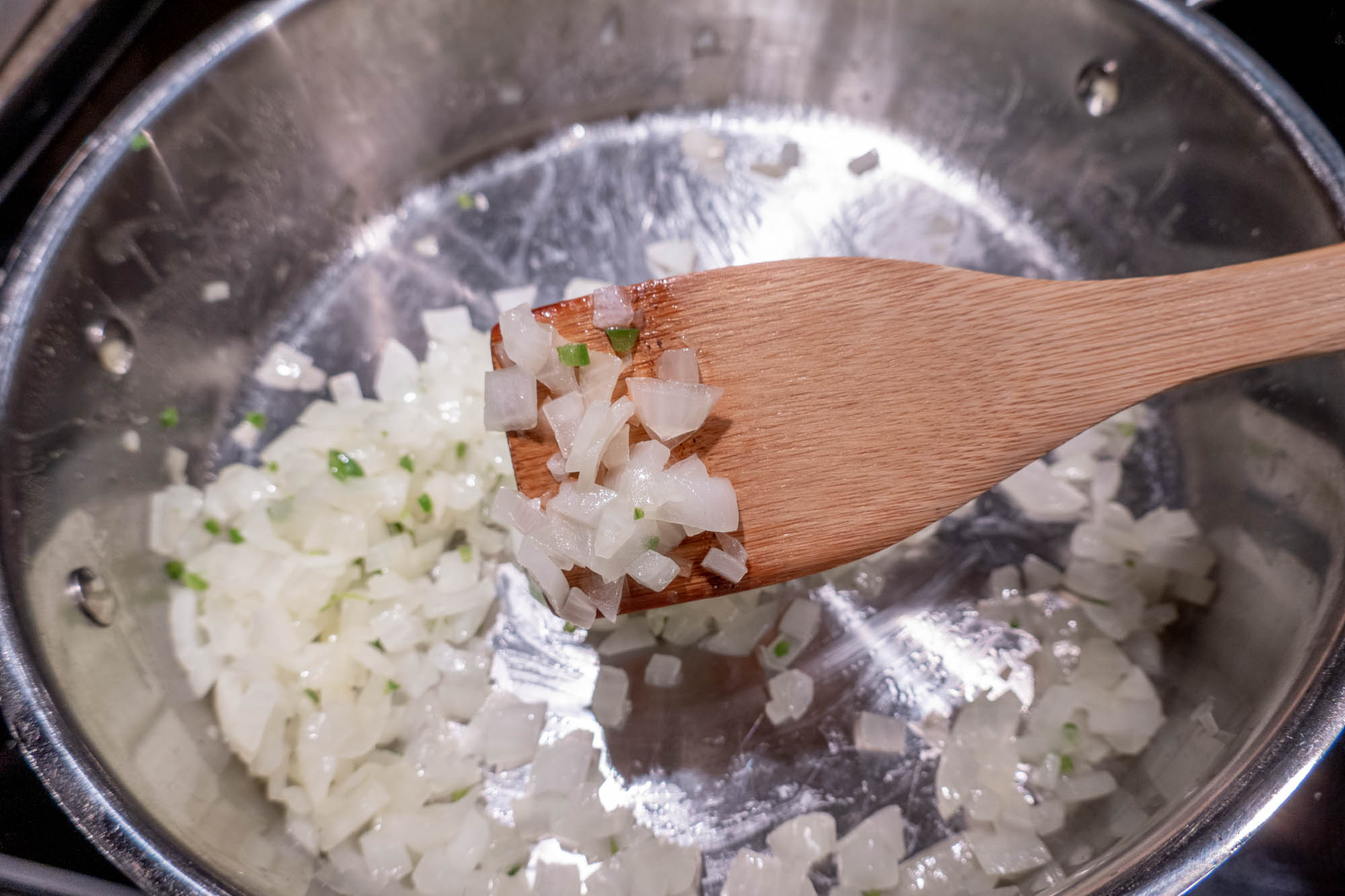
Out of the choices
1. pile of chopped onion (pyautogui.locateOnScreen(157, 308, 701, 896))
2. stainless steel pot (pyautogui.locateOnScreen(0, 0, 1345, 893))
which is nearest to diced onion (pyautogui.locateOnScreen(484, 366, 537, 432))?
pile of chopped onion (pyautogui.locateOnScreen(157, 308, 701, 896))

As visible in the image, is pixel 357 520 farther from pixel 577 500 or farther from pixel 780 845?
pixel 780 845

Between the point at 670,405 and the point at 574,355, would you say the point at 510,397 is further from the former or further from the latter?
the point at 670,405

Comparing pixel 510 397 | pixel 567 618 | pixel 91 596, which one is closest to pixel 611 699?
pixel 567 618

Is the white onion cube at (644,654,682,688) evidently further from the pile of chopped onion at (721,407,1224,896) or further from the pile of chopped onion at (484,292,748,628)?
the pile of chopped onion at (484,292,748,628)

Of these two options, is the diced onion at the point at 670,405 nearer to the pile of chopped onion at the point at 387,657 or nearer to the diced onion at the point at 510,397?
the diced onion at the point at 510,397

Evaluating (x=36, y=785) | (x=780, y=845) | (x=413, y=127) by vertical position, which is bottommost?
(x=780, y=845)

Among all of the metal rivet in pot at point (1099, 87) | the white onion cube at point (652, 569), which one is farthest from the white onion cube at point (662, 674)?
the metal rivet in pot at point (1099, 87)

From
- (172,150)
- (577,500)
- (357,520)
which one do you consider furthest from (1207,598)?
(172,150)
